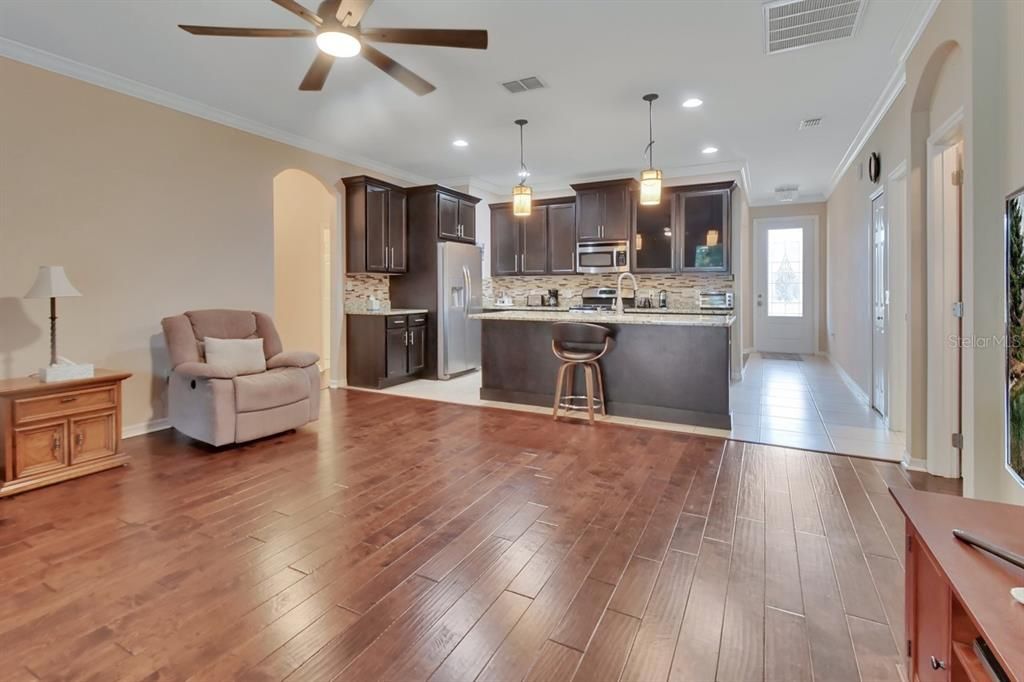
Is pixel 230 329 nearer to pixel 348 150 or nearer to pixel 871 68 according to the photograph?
pixel 348 150

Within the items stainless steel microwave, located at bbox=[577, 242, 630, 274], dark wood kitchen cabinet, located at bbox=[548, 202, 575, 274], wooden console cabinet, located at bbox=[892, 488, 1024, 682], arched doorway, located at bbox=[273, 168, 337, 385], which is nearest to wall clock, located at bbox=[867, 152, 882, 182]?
stainless steel microwave, located at bbox=[577, 242, 630, 274]

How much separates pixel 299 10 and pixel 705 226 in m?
5.19

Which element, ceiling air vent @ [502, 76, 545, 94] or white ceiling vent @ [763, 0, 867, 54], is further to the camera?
ceiling air vent @ [502, 76, 545, 94]

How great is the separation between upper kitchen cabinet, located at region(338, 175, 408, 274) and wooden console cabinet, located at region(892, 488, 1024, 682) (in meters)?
5.70

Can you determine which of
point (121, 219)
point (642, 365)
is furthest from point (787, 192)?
point (121, 219)

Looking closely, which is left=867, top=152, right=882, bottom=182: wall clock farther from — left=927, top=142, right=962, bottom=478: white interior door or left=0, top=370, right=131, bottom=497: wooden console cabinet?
left=0, top=370, right=131, bottom=497: wooden console cabinet

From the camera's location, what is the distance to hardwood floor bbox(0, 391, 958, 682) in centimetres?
155

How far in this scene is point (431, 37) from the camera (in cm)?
249

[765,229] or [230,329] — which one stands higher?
[765,229]

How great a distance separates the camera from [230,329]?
14.0 feet

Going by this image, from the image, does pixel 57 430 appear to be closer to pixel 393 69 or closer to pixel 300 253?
pixel 393 69

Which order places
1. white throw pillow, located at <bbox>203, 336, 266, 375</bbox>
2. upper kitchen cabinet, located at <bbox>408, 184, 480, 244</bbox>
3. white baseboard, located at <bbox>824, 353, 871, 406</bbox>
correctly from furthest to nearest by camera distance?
upper kitchen cabinet, located at <bbox>408, 184, 480, 244</bbox>
white baseboard, located at <bbox>824, 353, 871, 406</bbox>
white throw pillow, located at <bbox>203, 336, 266, 375</bbox>

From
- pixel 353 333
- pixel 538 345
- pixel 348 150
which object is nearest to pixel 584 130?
pixel 538 345

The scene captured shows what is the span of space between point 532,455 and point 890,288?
11.0ft
